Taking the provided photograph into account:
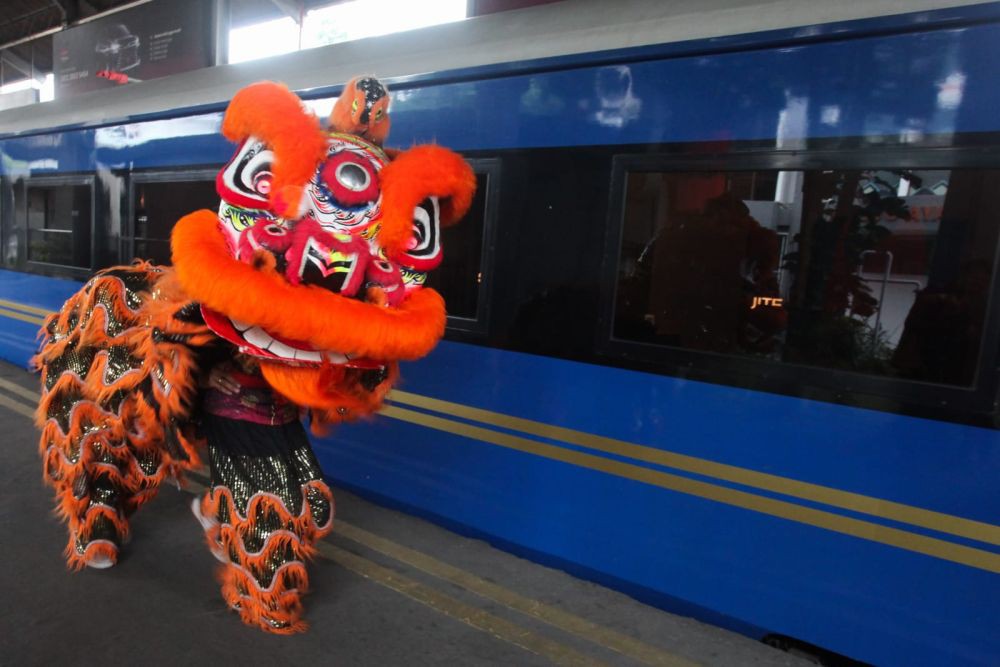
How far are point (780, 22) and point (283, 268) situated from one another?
1.87 meters

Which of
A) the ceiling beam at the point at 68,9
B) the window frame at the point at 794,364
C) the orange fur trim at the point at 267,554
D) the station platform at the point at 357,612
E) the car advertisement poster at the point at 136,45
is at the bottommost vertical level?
the station platform at the point at 357,612

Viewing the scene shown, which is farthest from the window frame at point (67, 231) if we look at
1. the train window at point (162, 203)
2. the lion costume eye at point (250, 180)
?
the lion costume eye at point (250, 180)

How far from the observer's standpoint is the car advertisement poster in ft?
28.9

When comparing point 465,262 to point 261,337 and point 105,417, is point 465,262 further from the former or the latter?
point 105,417

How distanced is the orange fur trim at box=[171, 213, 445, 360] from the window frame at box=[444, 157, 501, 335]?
3.61 ft

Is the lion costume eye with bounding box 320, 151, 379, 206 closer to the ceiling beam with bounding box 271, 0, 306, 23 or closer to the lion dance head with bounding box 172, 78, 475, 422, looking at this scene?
the lion dance head with bounding box 172, 78, 475, 422

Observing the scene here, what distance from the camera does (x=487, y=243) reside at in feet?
10.1

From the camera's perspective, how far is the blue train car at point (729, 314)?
6.74 ft

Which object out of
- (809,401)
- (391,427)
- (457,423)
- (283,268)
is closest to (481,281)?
(457,423)

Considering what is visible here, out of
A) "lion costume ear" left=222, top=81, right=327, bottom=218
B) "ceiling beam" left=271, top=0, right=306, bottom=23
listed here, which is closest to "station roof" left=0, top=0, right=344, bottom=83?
"ceiling beam" left=271, top=0, right=306, bottom=23

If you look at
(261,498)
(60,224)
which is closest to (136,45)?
(60,224)

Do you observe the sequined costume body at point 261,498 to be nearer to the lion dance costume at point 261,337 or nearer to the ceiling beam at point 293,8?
the lion dance costume at point 261,337

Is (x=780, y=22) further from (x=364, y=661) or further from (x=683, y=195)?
(x=364, y=661)

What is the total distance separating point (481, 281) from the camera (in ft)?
10.2
